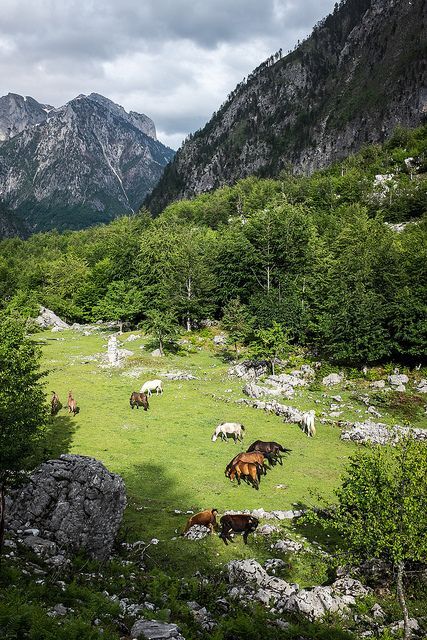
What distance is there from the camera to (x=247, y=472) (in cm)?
2277

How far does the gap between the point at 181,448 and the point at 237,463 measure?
569 centimetres

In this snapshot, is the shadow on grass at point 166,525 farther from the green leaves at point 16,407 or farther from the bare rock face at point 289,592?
the green leaves at point 16,407

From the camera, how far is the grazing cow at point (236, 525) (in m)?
17.3

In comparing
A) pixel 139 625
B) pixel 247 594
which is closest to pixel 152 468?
pixel 247 594

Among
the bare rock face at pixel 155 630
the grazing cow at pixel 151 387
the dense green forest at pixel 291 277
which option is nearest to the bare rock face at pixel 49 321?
the dense green forest at pixel 291 277

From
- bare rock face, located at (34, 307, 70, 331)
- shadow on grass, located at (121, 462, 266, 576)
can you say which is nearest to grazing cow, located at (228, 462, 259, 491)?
shadow on grass, located at (121, 462, 266, 576)

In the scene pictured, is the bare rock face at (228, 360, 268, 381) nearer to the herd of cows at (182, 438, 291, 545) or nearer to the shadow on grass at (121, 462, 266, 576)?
the herd of cows at (182, 438, 291, 545)

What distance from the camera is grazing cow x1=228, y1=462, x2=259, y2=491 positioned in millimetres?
22484

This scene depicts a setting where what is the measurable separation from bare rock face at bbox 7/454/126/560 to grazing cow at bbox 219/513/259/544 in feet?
14.8

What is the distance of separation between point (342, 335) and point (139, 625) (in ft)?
130

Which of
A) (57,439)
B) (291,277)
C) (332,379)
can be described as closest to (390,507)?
(57,439)

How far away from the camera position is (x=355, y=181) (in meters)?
128

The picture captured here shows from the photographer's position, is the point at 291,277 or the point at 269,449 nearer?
the point at 269,449

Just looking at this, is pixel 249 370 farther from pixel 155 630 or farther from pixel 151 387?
pixel 155 630
